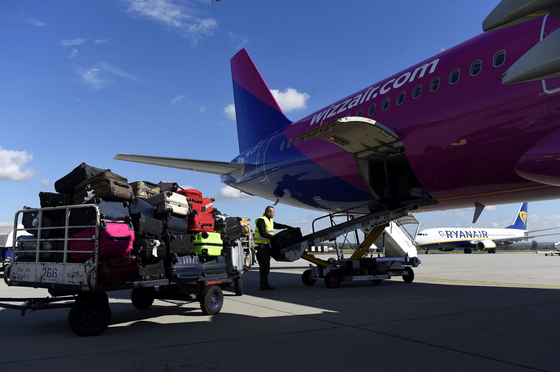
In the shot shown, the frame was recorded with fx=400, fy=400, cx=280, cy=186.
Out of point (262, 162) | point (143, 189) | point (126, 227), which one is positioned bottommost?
point (126, 227)

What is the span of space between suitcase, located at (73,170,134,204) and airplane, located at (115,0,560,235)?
12.4 feet

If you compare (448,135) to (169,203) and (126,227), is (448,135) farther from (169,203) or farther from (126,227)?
(126,227)

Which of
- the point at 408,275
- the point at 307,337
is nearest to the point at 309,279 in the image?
the point at 408,275

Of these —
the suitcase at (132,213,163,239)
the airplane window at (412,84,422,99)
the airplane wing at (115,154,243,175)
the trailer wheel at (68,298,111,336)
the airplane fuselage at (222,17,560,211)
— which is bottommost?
the trailer wheel at (68,298,111,336)

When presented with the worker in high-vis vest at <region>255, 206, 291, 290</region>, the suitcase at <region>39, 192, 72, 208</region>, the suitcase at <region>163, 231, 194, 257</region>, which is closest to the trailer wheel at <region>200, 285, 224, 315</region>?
the suitcase at <region>163, 231, 194, 257</region>

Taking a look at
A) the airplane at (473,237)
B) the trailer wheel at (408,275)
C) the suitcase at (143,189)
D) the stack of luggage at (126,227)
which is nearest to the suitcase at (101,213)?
the stack of luggage at (126,227)

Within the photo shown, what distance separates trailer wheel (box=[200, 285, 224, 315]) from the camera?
566 centimetres

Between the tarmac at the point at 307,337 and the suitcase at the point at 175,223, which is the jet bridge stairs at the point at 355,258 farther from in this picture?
the suitcase at the point at 175,223

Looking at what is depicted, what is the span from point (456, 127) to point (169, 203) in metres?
4.77

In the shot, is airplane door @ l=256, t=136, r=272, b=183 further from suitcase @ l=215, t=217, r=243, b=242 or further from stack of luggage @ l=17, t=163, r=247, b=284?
stack of luggage @ l=17, t=163, r=247, b=284

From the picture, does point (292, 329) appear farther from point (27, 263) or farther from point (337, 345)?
point (27, 263)

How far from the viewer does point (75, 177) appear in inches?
201

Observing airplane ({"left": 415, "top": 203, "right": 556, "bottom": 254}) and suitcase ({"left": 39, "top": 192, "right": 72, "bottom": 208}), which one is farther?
airplane ({"left": 415, "top": 203, "right": 556, "bottom": 254})

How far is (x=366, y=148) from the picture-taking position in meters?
8.59
